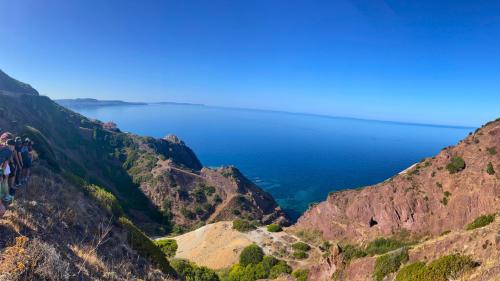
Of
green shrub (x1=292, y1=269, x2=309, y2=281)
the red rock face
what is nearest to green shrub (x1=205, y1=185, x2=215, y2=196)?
the red rock face

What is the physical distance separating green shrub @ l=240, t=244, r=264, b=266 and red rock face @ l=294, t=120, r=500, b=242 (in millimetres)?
10528

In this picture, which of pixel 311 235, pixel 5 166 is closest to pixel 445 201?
pixel 311 235

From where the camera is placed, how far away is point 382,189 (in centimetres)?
4316

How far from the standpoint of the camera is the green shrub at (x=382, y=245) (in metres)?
32.9

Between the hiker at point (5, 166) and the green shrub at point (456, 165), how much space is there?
142ft

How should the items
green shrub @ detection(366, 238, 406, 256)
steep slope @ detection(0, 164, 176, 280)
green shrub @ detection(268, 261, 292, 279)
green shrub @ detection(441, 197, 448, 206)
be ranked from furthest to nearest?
green shrub @ detection(441, 197, 448, 206)
green shrub @ detection(268, 261, 292, 279)
green shrub @ detection(366, 238, 406, 256)
steep slope @ detection(0, 164, 176, 280)

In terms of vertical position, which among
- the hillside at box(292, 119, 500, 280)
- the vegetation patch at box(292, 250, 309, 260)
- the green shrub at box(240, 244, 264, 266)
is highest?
the hillside at box(292, 119, 500, 280)

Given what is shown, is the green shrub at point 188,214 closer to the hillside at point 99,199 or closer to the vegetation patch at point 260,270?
the hillside at point 99,199

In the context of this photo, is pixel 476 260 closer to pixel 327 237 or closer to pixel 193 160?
pixel 327 237

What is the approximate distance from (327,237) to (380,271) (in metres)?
24.5

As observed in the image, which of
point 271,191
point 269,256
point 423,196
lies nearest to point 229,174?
point 271,191

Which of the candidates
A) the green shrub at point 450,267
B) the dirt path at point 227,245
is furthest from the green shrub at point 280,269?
the green shrub at point 450,267

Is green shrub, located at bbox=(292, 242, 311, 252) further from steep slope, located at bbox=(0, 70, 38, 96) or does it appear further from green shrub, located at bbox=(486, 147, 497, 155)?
steep slope, located at bbox=(0, 70, 38, 96)

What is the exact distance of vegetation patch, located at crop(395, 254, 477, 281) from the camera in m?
14.4
